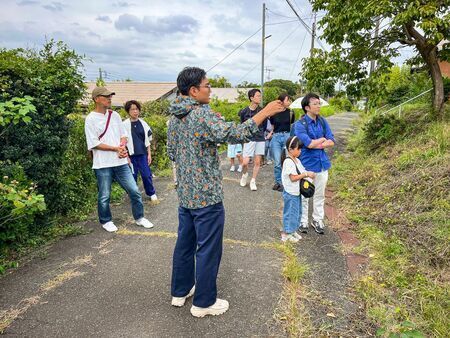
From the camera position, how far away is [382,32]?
7.89 metres

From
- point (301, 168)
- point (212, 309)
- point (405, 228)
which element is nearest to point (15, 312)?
point (212, 309)

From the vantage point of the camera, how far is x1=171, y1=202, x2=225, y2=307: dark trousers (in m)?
2.46

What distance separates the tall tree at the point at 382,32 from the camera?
6180 mm

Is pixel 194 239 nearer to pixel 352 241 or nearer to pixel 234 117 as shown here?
pixel 352 241

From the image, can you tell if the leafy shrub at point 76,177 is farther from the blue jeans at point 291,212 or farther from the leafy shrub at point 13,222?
the blue jeans at point 291,212

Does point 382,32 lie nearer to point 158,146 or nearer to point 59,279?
point 158,146

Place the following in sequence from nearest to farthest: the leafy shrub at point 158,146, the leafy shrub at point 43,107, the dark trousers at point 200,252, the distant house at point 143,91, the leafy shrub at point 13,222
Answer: the dark trousers at point 200,252 < the leafy shrub at point 13,222 < the leafy shrub at point 43,107 < the leafy shrub at point 158,146 < the distant house at point 143,91

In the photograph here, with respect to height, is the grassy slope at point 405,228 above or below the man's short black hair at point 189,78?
below

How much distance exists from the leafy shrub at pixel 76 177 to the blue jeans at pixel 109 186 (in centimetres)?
59

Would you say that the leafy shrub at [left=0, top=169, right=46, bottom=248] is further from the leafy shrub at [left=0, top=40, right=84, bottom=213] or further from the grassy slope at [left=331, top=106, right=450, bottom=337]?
the grassy slope at [left=331, top=106, right=450, bottom=337]

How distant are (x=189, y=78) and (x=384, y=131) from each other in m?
7.40

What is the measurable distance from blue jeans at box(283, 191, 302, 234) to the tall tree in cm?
470

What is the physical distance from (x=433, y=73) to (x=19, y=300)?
30.9 ft

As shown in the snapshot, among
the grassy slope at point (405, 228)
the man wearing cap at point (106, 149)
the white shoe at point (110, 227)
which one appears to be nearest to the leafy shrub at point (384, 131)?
the grassy slope at point (405, 228)
